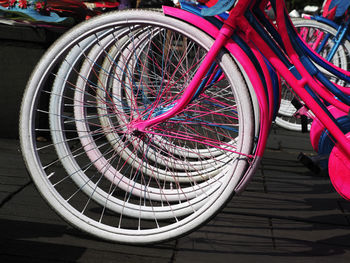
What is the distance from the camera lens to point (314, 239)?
3139 mm

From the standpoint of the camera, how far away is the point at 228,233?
3.11m

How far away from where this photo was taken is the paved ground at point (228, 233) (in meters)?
2.70

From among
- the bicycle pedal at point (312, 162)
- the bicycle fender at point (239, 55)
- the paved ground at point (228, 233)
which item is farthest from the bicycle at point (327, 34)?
the bicycle fender at point (239, 55)

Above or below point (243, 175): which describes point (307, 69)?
above

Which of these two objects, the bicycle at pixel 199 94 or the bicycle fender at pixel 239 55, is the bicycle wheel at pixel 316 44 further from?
the bicycle fender at pixel 239 55

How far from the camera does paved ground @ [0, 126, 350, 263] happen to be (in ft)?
8.87

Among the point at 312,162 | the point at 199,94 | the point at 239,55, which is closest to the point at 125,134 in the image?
the point at 199,94

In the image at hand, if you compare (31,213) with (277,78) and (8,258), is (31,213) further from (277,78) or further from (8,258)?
(277,78)

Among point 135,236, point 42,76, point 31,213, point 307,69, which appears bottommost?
point 31,213

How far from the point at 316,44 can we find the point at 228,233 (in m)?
2.95

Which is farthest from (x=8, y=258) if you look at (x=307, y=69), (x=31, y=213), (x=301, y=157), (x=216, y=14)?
(x=301, y=157)

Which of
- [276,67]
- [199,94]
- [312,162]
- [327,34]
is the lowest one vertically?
[312,162]

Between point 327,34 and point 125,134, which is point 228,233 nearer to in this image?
point 125,134

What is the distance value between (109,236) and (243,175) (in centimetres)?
68
